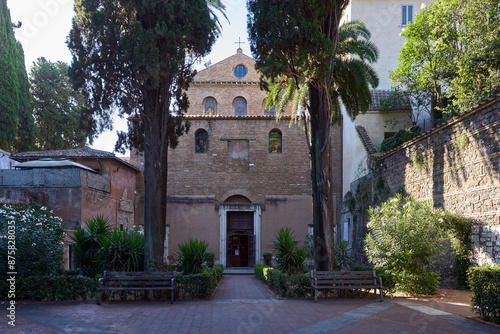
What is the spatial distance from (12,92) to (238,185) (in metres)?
12.8

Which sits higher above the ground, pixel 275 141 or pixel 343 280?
pixel 275 141

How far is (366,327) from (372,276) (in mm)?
3401

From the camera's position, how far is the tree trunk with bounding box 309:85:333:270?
1148 centimetres

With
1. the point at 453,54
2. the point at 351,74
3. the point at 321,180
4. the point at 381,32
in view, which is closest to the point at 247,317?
the point at 321,180

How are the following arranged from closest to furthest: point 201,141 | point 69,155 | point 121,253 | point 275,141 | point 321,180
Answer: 1. point 321,180
2. point 121,253
3. point 69,155
4. point 201,141
5. point 275,141

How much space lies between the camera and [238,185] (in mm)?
24578

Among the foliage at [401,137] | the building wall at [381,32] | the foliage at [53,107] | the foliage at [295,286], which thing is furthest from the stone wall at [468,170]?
the foliage at [53,107]

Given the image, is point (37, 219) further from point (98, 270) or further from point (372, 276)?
point (372, 276)

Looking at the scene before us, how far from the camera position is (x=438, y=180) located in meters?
13.0

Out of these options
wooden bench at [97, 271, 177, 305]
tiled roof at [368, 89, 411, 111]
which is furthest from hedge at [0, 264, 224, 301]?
tiled roof at [368, 89, 411, 111]

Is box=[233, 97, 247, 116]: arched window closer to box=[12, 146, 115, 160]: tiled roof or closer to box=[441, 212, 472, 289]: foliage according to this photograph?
box=[12, 146, 115, 160]: tiled roof

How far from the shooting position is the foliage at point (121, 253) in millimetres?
11789

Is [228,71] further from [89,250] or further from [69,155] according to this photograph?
[89,250]

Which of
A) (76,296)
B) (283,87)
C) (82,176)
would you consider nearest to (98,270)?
(76,296)
